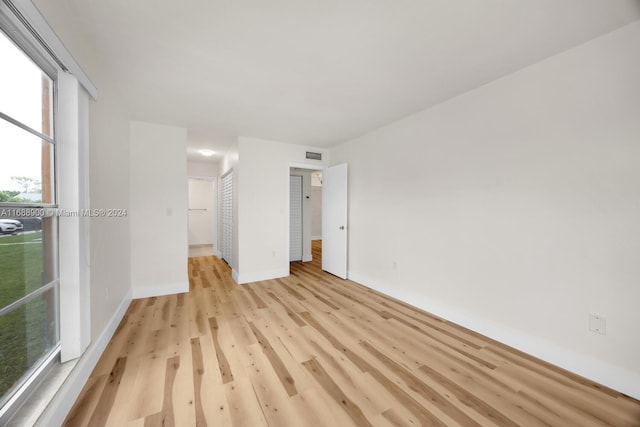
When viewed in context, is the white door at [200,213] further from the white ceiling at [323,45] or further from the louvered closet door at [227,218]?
the white ceiling at [323,45]

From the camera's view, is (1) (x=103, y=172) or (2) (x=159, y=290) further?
(2) (x=159, y=290)

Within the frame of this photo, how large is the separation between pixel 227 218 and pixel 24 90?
408 centimetres

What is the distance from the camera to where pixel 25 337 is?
1291mm

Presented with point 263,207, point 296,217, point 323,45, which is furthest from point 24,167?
point 296,217

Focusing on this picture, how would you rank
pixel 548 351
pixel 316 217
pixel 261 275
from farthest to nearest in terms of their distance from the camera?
pixel 316 217
pixel 261 275
pixel 548 351

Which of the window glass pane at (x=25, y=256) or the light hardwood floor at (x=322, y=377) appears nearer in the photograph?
the window glass pane at (x=25, y=256)

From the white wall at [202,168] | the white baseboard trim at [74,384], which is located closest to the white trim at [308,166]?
the white wall at [202,168]

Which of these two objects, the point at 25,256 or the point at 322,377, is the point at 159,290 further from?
the point at 322,377

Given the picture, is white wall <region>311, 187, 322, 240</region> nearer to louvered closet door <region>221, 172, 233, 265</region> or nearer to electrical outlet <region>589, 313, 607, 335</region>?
louvered closet door <region>221, 172, 233, 265</region>

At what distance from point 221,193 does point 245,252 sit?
258 cm

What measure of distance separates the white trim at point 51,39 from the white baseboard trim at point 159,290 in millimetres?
2665

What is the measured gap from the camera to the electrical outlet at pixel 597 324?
1.73 metres

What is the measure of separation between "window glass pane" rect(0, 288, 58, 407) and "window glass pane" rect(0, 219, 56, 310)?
0.09m

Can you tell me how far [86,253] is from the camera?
171cm
